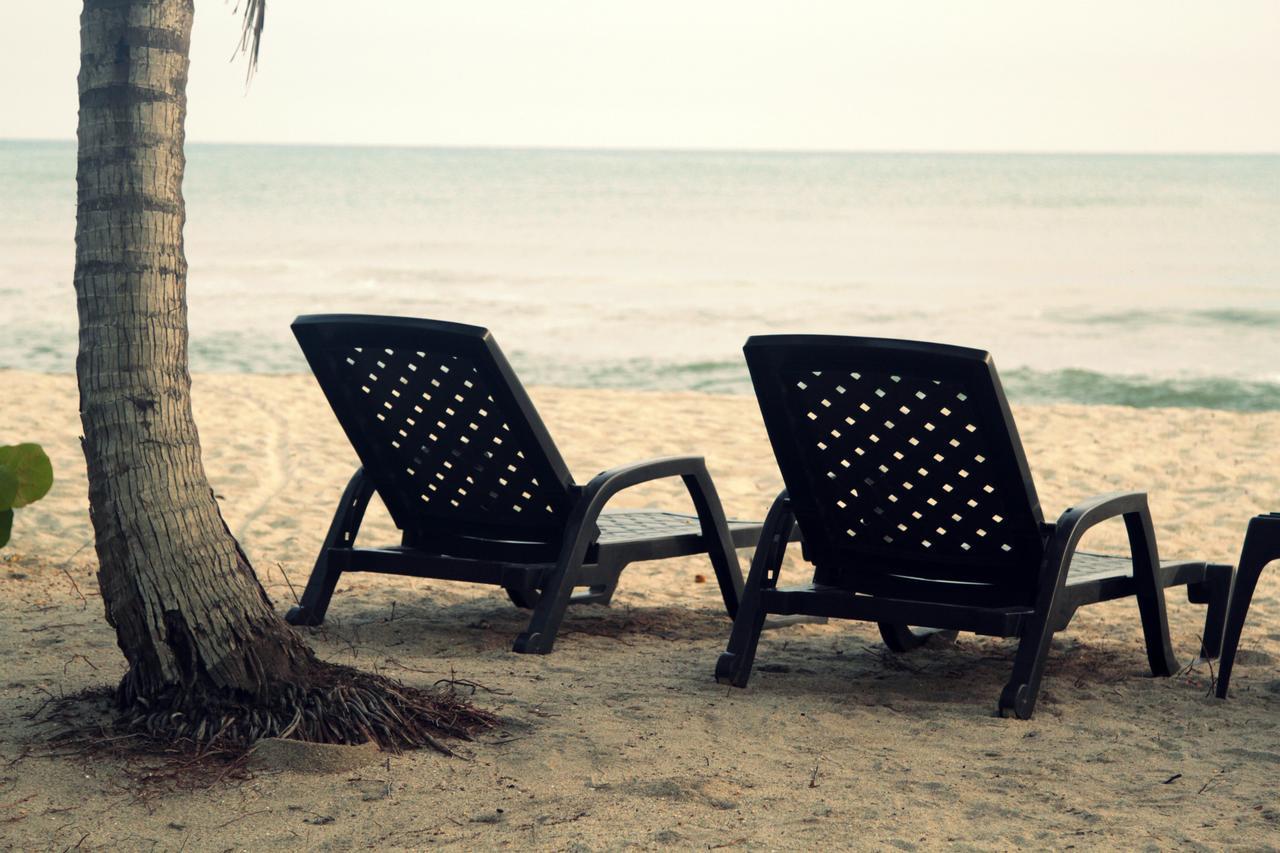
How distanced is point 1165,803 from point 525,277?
3099 cm

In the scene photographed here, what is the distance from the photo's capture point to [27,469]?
3396 millimetres

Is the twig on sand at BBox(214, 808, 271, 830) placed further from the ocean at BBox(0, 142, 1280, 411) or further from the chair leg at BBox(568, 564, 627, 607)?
the ocean at BBox(0, 142, 1280, 411)

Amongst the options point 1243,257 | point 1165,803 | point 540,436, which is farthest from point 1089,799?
point 1243,257

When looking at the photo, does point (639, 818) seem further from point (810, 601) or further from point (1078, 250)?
point (1078, 250)

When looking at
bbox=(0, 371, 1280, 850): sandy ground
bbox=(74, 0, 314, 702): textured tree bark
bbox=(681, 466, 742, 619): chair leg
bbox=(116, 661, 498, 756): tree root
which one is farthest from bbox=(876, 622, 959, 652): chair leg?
bbox=(74, 0, 314, 702): textured tree bark

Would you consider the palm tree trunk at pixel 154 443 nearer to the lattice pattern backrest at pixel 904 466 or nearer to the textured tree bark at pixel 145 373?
the textured tree bark at pixel 145 373

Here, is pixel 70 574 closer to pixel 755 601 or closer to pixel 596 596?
pixel 596 596

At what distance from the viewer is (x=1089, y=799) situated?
328cm

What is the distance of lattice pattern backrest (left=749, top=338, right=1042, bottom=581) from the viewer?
154 inches

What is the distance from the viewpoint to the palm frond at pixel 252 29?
366 centimetres

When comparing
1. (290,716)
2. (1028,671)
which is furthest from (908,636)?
(290,716)

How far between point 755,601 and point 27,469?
80.9 inches

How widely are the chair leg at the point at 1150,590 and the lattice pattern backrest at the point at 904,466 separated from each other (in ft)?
1.58

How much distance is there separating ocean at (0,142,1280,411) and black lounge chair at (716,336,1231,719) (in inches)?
484
